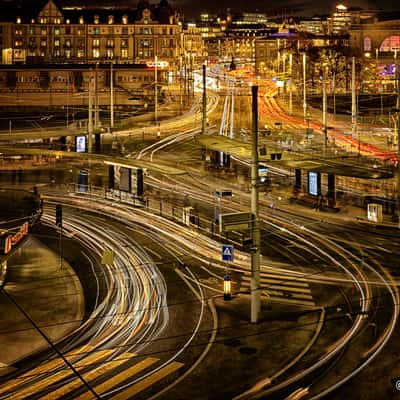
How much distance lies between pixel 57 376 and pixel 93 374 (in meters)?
1.02

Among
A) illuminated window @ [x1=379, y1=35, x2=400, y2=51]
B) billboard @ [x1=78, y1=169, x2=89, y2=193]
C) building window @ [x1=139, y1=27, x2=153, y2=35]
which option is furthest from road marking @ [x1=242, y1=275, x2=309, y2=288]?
illuminated window @ [x1=379, y1=35, x2=400, y2=51]

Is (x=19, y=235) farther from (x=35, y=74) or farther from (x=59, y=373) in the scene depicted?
(x=35, y=74)

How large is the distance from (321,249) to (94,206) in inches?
628

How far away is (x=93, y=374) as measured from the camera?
19.4 metres

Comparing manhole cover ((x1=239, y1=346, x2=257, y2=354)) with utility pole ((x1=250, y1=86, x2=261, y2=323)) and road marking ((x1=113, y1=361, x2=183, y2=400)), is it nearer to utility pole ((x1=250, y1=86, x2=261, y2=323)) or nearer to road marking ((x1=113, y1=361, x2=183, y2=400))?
road marking ((x1=113, y1=361, x2=183, y2=400))

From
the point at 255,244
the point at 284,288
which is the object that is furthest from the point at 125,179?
the point at 255,244

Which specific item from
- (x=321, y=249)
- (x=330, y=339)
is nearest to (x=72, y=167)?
(x=321, y=249)

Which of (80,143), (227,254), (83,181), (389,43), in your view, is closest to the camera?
(227,254)

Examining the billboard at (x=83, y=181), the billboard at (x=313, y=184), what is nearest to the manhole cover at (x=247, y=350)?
the billboard at (x=313, y=184)

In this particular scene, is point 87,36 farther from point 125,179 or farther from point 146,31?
point 125,179

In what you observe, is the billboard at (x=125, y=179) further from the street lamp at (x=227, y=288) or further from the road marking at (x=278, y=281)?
the street lamp at (x=227, y=288)

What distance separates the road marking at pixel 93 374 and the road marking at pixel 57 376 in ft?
1.48

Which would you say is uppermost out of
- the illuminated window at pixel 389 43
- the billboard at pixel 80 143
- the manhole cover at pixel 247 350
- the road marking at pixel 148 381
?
the illuminated window at pixel 389 43

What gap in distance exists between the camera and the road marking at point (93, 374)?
18.2 metres
